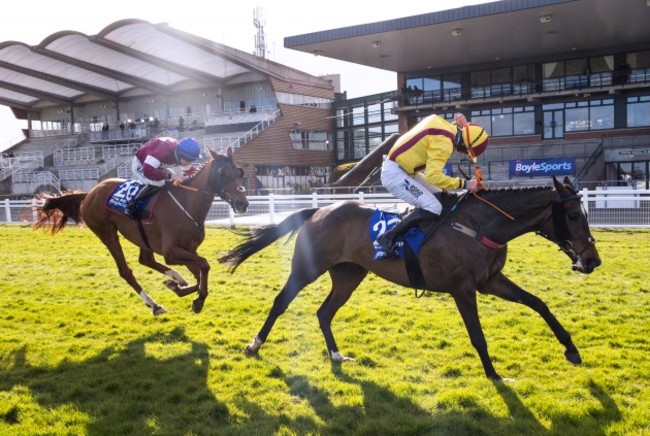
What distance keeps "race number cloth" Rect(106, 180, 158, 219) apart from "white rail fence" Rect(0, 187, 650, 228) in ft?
20.8

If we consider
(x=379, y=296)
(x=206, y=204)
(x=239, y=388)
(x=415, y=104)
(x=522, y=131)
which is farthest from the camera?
(x=415, y=104)

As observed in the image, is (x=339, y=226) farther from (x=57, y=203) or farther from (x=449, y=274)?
(x=57, y=203)

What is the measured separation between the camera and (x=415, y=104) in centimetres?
3656

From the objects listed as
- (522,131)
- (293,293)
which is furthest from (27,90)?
(293,293)

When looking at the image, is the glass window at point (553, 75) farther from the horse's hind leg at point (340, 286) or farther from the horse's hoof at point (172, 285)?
the horse's hoof at point (172, 285)

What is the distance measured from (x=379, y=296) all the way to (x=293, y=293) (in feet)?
9.09

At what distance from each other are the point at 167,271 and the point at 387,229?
312cm

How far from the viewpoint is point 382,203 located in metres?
17.2

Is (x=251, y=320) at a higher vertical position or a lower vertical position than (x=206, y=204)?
lower

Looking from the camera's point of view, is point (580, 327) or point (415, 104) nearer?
point (580, 327)

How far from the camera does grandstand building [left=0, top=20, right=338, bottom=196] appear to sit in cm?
3838

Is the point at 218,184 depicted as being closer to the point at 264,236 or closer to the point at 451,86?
the point at 264,236

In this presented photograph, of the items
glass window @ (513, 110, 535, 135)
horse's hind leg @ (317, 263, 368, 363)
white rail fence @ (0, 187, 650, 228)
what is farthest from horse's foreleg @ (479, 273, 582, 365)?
glass window @ (513, 110, 535, 135)

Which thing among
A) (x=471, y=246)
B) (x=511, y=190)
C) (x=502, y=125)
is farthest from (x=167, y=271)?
(x=502, y=125)
